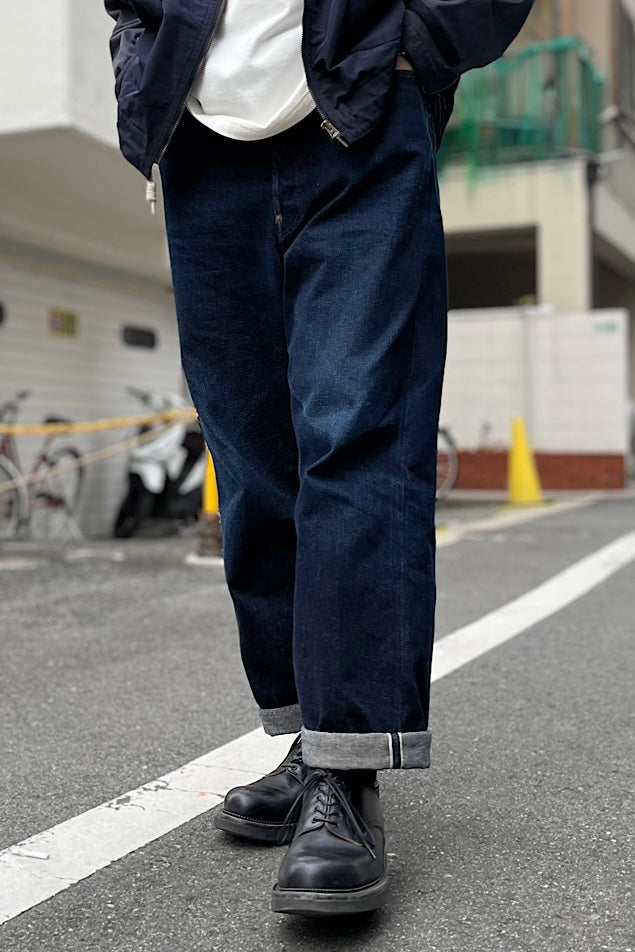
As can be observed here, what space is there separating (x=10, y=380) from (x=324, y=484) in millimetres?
8184

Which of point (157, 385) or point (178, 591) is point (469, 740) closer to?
point (178, 591)

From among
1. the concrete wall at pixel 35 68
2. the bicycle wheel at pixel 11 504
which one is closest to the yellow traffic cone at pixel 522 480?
the bicycle wheel at pixel 11 504

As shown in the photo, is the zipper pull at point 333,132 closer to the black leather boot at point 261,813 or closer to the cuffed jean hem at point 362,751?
the cuffed jean hem at point 362,751

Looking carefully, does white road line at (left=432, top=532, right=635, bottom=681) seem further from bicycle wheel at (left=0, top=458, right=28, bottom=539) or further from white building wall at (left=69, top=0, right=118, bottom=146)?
bicycle wheel at (left=0, top=458, right=28, bottom=539)

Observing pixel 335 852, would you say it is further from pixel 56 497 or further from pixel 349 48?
pixel 56 497

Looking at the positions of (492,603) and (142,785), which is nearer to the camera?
(142,785)

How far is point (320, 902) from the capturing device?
4.84 feet

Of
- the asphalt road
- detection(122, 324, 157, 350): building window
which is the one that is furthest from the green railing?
the asphalt road

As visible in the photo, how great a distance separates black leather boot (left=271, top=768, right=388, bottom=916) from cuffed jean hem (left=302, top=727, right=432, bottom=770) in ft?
0.12

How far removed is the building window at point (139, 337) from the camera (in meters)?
11.1

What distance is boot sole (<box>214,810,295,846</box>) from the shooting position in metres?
1.85

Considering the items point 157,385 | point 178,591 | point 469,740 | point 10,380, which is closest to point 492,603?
point 178,591

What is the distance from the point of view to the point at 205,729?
263 centimetres

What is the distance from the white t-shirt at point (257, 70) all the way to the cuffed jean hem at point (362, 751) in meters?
0.88
